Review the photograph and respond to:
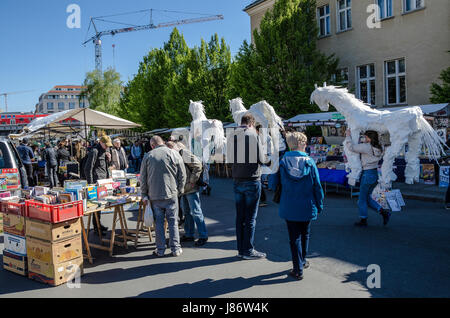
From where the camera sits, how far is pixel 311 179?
4.37 m

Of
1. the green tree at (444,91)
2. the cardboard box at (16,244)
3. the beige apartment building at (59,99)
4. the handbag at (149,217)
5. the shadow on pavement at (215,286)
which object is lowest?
the shadow on pavement at (215,286)

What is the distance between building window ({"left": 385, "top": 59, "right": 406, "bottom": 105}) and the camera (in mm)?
17078

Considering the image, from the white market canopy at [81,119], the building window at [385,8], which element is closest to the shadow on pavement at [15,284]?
the white market canopy at [81,119]

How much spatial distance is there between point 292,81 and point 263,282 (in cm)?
1494

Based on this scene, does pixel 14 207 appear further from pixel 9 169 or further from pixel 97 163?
pixel 9 169

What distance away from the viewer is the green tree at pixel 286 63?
59.3ft

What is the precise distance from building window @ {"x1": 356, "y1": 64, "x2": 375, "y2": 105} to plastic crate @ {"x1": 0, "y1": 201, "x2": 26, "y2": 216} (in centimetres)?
1735

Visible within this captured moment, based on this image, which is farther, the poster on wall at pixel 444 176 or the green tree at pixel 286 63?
the green tree at pixel 286 63

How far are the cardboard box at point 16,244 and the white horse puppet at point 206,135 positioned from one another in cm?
553

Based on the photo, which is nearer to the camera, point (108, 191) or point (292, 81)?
point (108, 191)

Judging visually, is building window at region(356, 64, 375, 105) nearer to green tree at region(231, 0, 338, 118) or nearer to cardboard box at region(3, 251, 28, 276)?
green tree at region(231, 0, 338, 118)

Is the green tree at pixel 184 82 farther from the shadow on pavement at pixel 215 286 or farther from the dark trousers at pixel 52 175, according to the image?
the shadow on pavement at pixel 215 286
